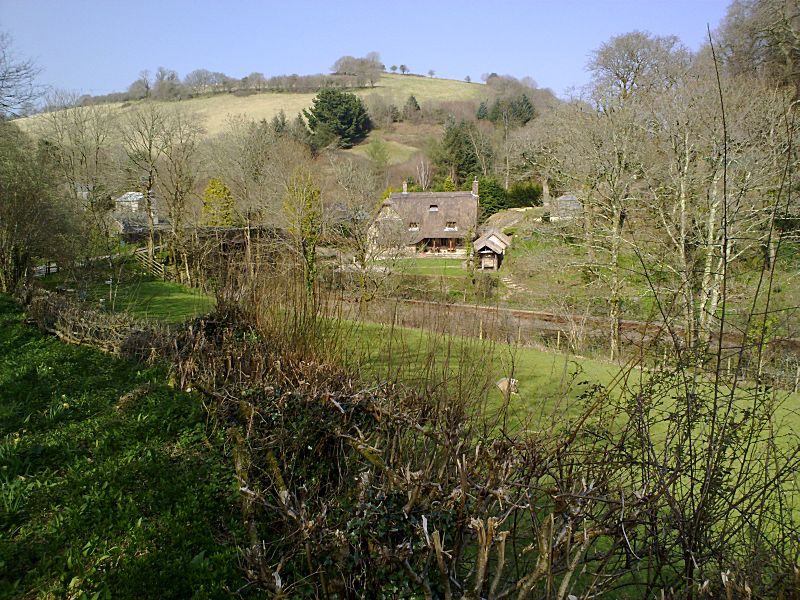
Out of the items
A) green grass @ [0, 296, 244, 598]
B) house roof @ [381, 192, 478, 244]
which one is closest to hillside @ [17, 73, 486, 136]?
house roof @ [381, 192, 478, 244]

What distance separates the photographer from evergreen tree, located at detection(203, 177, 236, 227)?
24.6m

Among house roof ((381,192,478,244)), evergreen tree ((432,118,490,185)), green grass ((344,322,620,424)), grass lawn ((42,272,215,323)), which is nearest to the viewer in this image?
green grass ((344,322,620,424))

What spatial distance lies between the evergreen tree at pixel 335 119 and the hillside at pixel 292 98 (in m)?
9.32

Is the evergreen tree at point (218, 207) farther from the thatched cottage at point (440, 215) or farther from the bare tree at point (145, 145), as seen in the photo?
the thatched cottage at point (440, 215)

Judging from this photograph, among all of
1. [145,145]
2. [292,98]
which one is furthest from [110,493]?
[292,98]

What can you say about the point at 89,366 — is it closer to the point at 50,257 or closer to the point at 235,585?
the point at 235,585

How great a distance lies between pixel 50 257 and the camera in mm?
15344

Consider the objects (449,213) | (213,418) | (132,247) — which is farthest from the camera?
(449,213)

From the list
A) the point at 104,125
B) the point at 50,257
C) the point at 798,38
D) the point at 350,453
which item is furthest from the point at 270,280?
the point at 104,125

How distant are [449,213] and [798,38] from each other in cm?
2021

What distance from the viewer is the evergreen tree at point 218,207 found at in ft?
80.8

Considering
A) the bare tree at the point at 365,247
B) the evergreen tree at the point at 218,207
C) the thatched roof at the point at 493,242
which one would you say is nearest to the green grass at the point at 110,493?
the bare tree at the point at 365,247

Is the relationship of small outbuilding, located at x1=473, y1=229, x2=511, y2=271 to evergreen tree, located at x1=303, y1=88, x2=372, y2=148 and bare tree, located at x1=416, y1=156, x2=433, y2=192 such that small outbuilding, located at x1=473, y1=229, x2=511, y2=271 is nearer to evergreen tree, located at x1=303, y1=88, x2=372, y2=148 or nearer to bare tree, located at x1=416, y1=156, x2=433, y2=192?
bare tree, located at x1=416, y1=156, x2=433, y2=192

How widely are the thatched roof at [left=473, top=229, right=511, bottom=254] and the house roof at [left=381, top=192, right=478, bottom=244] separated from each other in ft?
22.0
